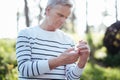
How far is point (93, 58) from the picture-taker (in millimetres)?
13625

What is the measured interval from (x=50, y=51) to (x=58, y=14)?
32 centimetres

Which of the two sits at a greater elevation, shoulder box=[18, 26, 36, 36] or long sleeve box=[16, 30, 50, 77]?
shoulder box=[18, 26, 36, 36]

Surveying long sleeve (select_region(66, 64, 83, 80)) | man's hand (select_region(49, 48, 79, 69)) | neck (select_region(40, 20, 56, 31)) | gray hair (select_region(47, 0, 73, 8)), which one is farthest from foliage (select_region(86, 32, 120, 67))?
man's hand (select_region(49, 48, 79, 69))

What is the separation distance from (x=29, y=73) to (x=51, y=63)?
20 centimetres

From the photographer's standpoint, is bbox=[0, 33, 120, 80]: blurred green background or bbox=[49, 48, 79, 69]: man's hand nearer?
bbox=[49, 48, 79, 69]: man's hand

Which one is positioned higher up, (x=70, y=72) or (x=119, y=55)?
(x=119, y=55)

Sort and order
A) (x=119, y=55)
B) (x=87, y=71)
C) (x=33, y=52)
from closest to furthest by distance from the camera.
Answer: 1. (x=33, y=52)
2. (x=87, y=71)
3. (x=119, y=55)

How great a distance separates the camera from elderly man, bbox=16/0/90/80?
114 inches

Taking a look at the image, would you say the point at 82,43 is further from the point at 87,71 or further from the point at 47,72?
the point at 87,71

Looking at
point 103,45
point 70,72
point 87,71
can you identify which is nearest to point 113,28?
point 103,45

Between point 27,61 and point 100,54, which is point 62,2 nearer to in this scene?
point 27,61

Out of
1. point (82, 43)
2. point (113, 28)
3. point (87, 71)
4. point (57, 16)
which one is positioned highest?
point (113, 28)

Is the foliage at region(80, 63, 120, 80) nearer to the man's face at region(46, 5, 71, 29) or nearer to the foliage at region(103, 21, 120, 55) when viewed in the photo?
the foliage at region(103, 21, 120, 55)

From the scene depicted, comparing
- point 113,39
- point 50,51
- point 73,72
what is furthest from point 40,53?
point 113,39
